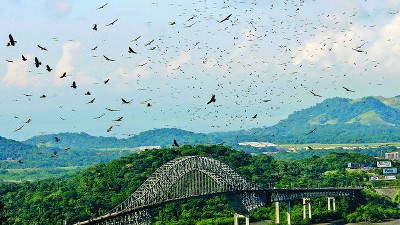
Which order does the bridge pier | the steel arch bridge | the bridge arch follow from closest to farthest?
the steel arch bridge → the bridge arch → the bridge pier

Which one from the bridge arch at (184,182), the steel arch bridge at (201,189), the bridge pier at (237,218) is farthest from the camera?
the bridge pier at (237,218)

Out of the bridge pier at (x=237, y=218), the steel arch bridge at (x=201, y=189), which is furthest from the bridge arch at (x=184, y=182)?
the bridge pier at (x=237, y=218)

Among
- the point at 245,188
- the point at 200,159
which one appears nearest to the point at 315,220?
the point at 245,188

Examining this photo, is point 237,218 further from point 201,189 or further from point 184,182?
point 184,182

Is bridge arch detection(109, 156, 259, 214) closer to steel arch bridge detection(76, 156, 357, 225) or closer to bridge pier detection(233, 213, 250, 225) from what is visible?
steel arch bridge detection(76, 156, 357, 225)

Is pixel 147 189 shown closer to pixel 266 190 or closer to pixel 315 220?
pixel 266 190

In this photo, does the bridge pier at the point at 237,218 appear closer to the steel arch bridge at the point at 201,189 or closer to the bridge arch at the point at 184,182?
the steel arch bridge at the point at 201,189

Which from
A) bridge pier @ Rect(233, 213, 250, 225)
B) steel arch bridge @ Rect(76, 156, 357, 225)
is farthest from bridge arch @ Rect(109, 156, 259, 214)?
bridge pier @ Rect(233, 213, 250, 225)

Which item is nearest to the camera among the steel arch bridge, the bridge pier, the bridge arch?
the steel arch bridge
